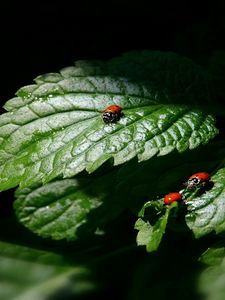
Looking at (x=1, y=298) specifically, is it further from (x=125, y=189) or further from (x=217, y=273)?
(x=217, y=273)

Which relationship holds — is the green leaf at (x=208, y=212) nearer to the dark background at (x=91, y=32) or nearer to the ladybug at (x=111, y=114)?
the ladybug at (x=111, y=114)

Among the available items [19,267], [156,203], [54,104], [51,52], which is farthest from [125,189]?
[51,52]

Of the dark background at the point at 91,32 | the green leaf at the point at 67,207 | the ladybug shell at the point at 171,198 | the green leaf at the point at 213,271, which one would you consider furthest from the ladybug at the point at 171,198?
the dark background at the point at 91,32

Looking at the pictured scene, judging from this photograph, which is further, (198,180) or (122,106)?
(122,106)

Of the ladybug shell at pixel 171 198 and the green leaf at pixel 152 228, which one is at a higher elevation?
the ladybug shell at pixel 171 198

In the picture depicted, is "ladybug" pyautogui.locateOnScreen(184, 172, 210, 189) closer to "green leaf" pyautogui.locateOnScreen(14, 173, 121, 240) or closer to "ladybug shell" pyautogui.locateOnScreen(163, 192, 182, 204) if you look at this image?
"ladybug shell" pyautogui.locateOnScreen(163, 192, 182, 204)

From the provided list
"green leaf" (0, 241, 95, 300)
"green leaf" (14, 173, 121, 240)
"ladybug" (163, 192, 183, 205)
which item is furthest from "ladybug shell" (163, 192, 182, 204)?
"green leaf" (0, 241, 95, 300)
